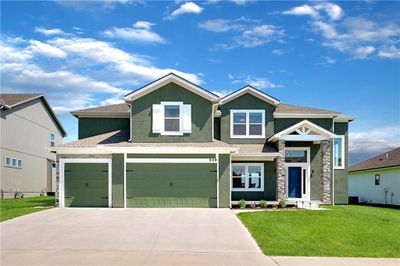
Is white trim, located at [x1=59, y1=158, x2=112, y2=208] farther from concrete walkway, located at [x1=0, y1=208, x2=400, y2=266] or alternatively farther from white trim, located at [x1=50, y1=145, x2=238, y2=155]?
concrete walkway, located at [x1=0, y1=208, x2=400, y2=266]

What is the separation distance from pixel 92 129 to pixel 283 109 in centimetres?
1168

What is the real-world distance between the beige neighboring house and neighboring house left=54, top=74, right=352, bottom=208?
9333mm

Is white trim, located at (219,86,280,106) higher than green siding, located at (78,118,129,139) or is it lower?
higher

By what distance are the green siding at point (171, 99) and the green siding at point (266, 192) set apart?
4163 millimetres

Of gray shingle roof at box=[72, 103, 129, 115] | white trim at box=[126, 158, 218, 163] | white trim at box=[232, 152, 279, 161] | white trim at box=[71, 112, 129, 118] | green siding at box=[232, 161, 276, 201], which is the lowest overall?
green siding at box=[232, 161, 276, 201]

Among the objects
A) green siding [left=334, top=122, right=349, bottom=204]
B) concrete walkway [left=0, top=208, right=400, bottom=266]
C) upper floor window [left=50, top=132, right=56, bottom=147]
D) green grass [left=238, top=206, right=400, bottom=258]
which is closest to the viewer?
concrete walkway [left=0, top=208, right=400, bottom=266]

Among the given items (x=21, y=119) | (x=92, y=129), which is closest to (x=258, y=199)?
(x=92, y=129)

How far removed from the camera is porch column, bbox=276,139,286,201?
2539cm

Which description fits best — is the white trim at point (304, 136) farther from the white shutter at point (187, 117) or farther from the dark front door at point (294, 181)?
the white shutter at point (187, 117)

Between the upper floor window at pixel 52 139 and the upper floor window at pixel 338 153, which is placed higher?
the upper floor window at pixel 52 139

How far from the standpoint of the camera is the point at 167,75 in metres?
24.3

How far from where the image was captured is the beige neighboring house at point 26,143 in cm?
3334

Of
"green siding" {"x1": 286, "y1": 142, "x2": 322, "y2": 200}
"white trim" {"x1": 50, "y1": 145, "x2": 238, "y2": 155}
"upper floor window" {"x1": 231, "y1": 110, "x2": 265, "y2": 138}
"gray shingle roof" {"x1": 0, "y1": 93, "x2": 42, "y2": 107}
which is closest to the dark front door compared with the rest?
"green siding" {"x1": 286, "y1": 142, "x2": 322, "y2": 200}

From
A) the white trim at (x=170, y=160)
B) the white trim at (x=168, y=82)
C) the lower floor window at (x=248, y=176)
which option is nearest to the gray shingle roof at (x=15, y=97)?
the white trim at (x=168, y=82)
